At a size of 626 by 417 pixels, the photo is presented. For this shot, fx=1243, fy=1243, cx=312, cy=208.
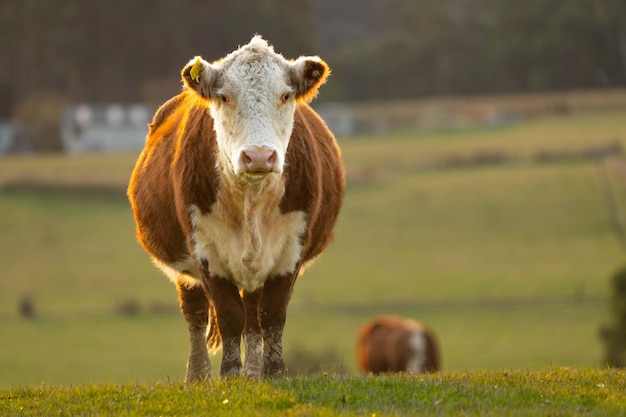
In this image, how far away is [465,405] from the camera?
7.99 metres

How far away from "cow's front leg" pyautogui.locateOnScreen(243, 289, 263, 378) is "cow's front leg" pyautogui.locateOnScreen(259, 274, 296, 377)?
0.21 feet

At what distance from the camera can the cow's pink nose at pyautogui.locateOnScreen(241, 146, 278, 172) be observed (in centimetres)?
877

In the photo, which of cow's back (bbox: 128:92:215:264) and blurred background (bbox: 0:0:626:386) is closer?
cow's back (bbox: 128:92:215:264)

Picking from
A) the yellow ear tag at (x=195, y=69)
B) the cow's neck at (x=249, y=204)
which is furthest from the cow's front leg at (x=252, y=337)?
the yellow ear tag at (x=195, y=69)

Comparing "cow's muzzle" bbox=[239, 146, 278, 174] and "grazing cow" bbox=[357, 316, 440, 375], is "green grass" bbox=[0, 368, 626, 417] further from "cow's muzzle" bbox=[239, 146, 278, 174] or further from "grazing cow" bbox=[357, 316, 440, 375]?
"grazing cow" bbox=[357, 316, 440, 375]

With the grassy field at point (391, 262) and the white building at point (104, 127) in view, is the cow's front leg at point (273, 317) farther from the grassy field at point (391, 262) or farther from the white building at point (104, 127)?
the white building at point (104, 127)

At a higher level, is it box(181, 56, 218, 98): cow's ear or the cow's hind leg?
box(181, 56, 218, 98): cow's ear

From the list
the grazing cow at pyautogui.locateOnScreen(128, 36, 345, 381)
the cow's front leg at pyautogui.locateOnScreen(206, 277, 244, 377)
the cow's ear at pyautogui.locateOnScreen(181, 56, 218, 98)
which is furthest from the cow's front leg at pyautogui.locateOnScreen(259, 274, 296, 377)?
the cow's ear at pyautogui.locateOnScreen(181, 56, 218, 98)

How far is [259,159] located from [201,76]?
3.33 ft

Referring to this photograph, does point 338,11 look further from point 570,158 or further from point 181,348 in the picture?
point 181,348

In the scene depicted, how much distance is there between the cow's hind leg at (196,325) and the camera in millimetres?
10867

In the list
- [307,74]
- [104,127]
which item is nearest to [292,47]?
[104,127]

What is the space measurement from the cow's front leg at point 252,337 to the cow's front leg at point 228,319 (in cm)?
6

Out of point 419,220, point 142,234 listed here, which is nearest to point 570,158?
point 419,220
